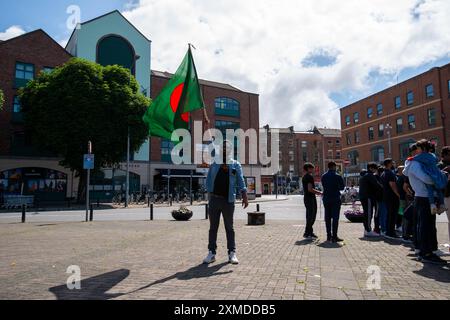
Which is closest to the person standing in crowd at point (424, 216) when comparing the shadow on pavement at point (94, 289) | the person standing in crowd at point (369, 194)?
the person standing in crowd at point (369, 194)

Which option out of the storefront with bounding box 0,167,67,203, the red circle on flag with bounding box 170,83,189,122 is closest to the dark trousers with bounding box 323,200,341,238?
the red circle on flag with bounding box 170,83,189,122

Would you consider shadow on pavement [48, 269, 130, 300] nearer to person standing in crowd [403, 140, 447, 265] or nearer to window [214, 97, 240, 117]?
person standing in crowd [403, 140, 447, 265]

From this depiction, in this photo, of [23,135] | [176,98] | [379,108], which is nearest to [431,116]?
[379,108]

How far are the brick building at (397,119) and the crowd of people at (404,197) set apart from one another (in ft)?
96.6

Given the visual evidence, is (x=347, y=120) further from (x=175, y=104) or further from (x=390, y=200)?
(x=175, y=104)

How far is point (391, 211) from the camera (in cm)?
848

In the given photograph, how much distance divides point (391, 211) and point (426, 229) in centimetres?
290

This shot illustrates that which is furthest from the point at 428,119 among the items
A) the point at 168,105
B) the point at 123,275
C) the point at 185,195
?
the point at 123,275

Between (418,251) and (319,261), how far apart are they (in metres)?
1.84

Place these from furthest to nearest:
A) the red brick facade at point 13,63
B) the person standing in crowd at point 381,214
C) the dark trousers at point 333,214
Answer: the red brick facade at point 13,63 → the person standing in crowd at point 381,214 → the dark trousers at point 333,214

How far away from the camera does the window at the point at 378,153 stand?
1937 inches

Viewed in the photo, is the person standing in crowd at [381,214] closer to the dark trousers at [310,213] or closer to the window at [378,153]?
the dark trousers at [310,213]
